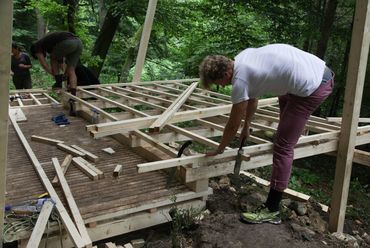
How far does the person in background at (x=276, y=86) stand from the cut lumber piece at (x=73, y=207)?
4.46ft

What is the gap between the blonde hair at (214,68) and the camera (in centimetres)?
280

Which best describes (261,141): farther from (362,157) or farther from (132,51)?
(132,51)

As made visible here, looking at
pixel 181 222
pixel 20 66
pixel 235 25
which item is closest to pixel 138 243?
pixel 181 222

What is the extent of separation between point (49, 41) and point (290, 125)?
15.6ft

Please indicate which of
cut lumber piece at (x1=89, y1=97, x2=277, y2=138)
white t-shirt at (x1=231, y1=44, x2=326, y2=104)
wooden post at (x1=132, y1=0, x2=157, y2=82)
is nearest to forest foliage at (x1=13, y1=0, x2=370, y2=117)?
wooden post at (x1=132, y1=0, x2=157, y2=82)

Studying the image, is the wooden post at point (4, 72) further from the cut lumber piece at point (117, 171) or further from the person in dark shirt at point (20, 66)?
the person in dark shirt at point (20, 66)

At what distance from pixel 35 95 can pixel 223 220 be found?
19.3 ft

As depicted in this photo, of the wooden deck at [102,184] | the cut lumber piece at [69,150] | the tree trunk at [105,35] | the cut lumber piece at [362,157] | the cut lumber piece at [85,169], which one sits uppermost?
the tree trunk at [105,35]

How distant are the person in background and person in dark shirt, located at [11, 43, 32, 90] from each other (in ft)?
21.6

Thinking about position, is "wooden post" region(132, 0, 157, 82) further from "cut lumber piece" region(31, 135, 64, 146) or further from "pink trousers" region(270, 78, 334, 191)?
"pink trousers" region(270, 78, 334, 191)

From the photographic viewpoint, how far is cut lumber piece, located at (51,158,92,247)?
257 centimetres

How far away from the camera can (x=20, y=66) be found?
26.9 feet

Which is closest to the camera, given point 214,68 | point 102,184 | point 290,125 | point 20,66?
point 214,68

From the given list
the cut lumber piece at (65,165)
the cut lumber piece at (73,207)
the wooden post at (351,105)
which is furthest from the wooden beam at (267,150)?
the cut lumber piece at (65,165)
